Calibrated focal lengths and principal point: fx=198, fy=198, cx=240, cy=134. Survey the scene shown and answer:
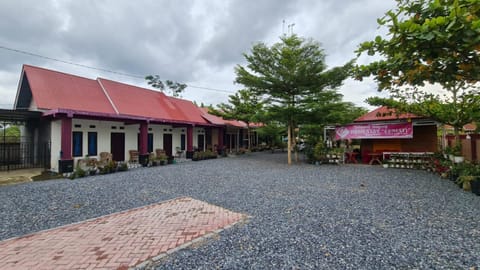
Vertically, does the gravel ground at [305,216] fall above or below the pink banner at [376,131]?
below

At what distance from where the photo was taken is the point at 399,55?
294 cm

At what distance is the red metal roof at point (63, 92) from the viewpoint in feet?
29.7

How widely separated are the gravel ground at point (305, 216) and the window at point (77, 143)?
10.9 ft

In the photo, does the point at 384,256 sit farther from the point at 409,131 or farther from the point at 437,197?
the point at 409,131

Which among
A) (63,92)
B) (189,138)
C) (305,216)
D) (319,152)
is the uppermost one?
(63,92)

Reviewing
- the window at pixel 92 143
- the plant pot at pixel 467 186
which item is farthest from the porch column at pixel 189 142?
the plant pot at pixel 467 186

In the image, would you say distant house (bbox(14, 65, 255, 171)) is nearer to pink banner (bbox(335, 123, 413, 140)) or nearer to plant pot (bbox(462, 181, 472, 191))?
pink banner (bbox(335, 123, 413, 140))

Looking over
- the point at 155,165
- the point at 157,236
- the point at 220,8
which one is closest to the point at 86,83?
the point at 155,165

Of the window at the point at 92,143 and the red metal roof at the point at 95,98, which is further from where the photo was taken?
the window at the point at 92,143

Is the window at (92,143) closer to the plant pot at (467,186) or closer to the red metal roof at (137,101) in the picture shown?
the red metal roof at (137,101)

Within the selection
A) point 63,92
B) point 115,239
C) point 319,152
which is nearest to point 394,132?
point 319,152

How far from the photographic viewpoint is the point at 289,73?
10.5 metres

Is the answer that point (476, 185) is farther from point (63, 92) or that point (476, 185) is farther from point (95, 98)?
point (63, 92)

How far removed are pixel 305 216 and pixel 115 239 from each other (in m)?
3.20
